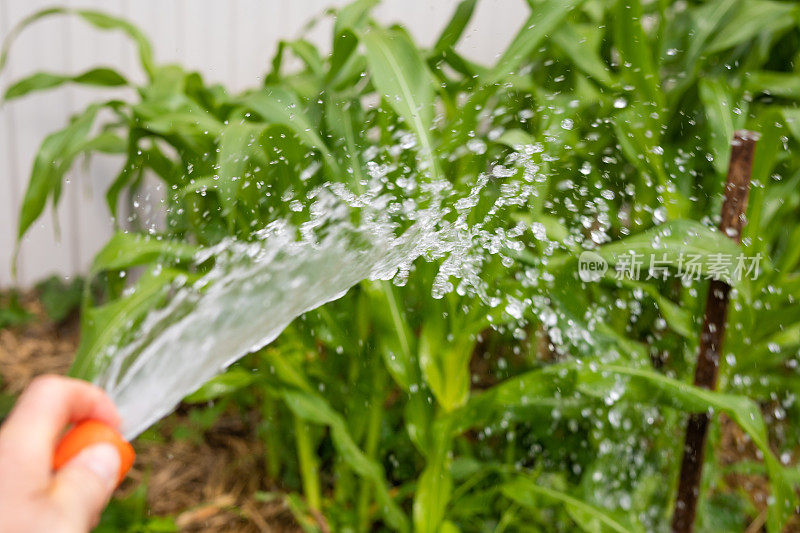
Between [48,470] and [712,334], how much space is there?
75cm

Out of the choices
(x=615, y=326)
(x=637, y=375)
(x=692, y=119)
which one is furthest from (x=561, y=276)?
(x=692, y=119)

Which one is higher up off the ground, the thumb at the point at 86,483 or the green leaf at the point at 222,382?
the thumb at the point at 86,483

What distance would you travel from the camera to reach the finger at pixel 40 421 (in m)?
0.37

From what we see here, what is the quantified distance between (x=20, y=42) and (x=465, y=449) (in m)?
1.41

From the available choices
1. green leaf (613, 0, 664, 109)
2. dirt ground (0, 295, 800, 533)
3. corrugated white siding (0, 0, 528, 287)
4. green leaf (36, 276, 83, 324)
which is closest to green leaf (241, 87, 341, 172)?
green leaf (613, 0, 664, 109)

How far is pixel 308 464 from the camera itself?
1116mm

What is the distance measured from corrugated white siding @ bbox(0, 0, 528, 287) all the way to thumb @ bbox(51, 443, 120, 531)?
4.71 ft

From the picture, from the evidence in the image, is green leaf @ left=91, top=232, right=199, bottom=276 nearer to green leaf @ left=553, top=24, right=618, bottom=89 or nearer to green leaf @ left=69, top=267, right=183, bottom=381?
green leaf @ left=69, top=267, right=183, bottom=381

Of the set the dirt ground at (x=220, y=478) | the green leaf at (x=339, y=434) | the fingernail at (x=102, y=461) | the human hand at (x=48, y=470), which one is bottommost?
the dirt ground at (x=220, y=478)

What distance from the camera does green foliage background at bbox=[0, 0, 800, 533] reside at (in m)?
0.88

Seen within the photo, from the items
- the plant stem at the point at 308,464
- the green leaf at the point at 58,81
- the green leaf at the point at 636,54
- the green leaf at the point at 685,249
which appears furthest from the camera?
the green leaf at the point at 58,81

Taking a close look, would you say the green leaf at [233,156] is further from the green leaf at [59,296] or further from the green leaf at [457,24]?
the green leaf at [59,296]

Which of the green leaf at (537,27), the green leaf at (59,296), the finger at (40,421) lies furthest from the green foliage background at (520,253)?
the green leaf at (59,296)

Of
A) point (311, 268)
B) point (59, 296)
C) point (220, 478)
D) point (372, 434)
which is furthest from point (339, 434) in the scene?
point (59, 296)
